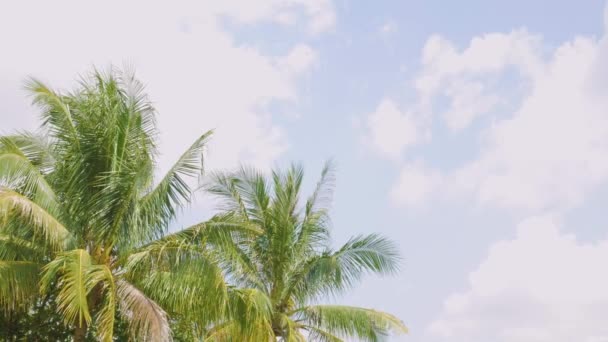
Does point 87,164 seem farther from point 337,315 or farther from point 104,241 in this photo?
point 337,315

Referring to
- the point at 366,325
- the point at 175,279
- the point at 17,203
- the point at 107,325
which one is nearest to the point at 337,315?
the point at 366,325

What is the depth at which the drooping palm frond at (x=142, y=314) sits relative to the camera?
39.3ft

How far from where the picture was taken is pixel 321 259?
17375mm

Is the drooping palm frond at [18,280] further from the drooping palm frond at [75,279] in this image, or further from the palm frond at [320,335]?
the palm frond at [320,335]

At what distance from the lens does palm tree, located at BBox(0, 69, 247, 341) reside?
39.9ft

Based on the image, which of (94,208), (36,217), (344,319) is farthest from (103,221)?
(344,319)

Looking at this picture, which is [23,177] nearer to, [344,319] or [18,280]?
[18,280]

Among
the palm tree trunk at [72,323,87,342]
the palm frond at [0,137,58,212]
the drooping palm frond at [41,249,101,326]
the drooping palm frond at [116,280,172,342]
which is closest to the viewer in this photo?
the drooping palm frond at [41,249,101,326]

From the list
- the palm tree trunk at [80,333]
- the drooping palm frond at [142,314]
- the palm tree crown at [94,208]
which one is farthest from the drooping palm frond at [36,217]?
the palm tree trunk at [80,333]

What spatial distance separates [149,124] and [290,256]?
4.90m

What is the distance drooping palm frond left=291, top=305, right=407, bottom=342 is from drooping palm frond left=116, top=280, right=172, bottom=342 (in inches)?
218

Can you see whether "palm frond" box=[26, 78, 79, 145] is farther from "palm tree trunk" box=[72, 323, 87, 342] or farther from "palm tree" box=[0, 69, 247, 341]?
"palm tree trunk" box=[72, 323, 87, 342]

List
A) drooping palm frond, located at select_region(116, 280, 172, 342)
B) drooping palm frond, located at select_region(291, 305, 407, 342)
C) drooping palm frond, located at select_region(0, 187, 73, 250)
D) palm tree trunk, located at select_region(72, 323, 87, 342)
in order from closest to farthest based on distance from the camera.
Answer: drooping palm frond, located at select_region(0, 187, 73, 250), drooping palm frond, located at select_region(116, 280, 172, 342), palm tree trunk, located at select_region(72, 323, 87, 342), drooping palm frond, located at select_region(291, 305, 407, 342)

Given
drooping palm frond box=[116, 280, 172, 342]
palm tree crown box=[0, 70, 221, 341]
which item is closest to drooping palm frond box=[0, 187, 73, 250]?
palm tree crown box=[0, 70, 221, 341]
